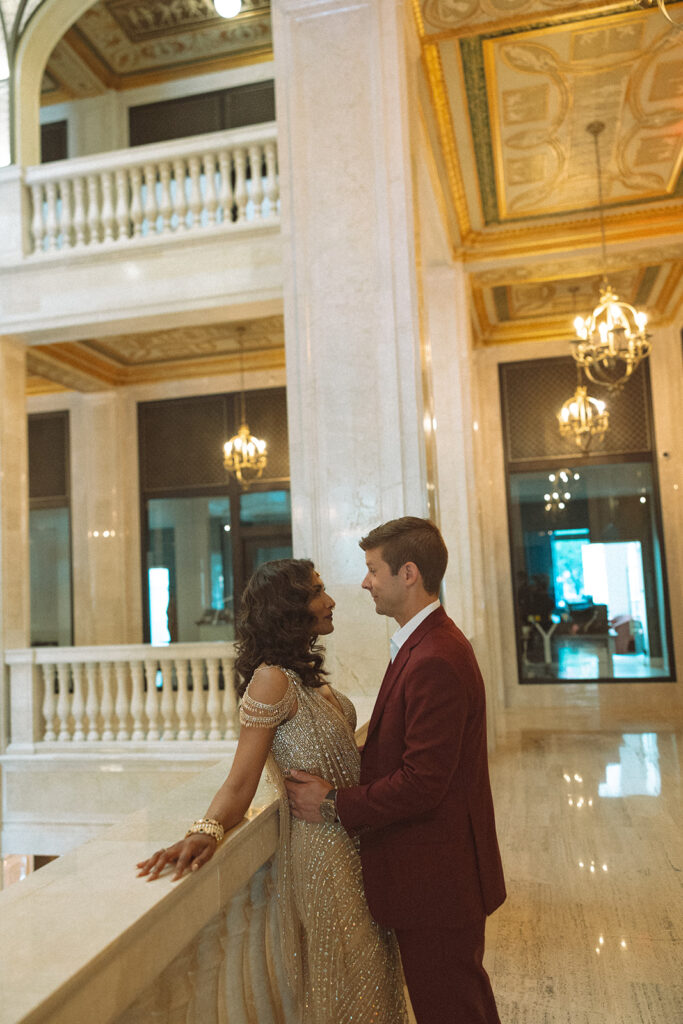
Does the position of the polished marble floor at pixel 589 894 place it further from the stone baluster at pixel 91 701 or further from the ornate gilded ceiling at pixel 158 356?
the ornate gilded ceiling at pixel 158 356

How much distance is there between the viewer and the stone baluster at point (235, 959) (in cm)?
190

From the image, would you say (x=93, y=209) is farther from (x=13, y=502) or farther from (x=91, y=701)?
(x=91, y=701)

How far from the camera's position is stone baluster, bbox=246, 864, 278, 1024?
201 centimetres

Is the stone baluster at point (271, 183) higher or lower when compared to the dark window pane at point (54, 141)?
lower

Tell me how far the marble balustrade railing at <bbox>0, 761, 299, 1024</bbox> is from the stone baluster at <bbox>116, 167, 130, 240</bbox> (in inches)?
254

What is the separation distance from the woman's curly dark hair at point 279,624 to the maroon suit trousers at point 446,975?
0.64 m

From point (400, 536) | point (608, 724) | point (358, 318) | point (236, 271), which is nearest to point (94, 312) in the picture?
point (236, 271)

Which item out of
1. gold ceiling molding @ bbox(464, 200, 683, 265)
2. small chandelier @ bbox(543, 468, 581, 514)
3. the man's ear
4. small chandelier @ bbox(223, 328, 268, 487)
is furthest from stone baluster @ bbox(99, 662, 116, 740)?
small chandelier @ bbox(543, 468, 581, 514)

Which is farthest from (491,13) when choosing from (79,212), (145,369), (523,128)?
(145,369)

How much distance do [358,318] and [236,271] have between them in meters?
2.72

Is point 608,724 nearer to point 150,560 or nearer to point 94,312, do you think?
point 150,560

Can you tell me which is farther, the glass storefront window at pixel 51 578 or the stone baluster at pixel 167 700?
the glass storefront window at pixel 51 578

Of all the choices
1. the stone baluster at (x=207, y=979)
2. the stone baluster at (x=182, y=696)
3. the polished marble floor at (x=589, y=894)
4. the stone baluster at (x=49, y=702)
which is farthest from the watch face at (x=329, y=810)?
the stone baluster at (x=49, y=702)

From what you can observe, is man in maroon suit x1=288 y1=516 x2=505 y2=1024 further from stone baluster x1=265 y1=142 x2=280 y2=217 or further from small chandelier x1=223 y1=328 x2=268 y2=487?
small chandelier x1=223 y1=328 x2=268 y2=487
